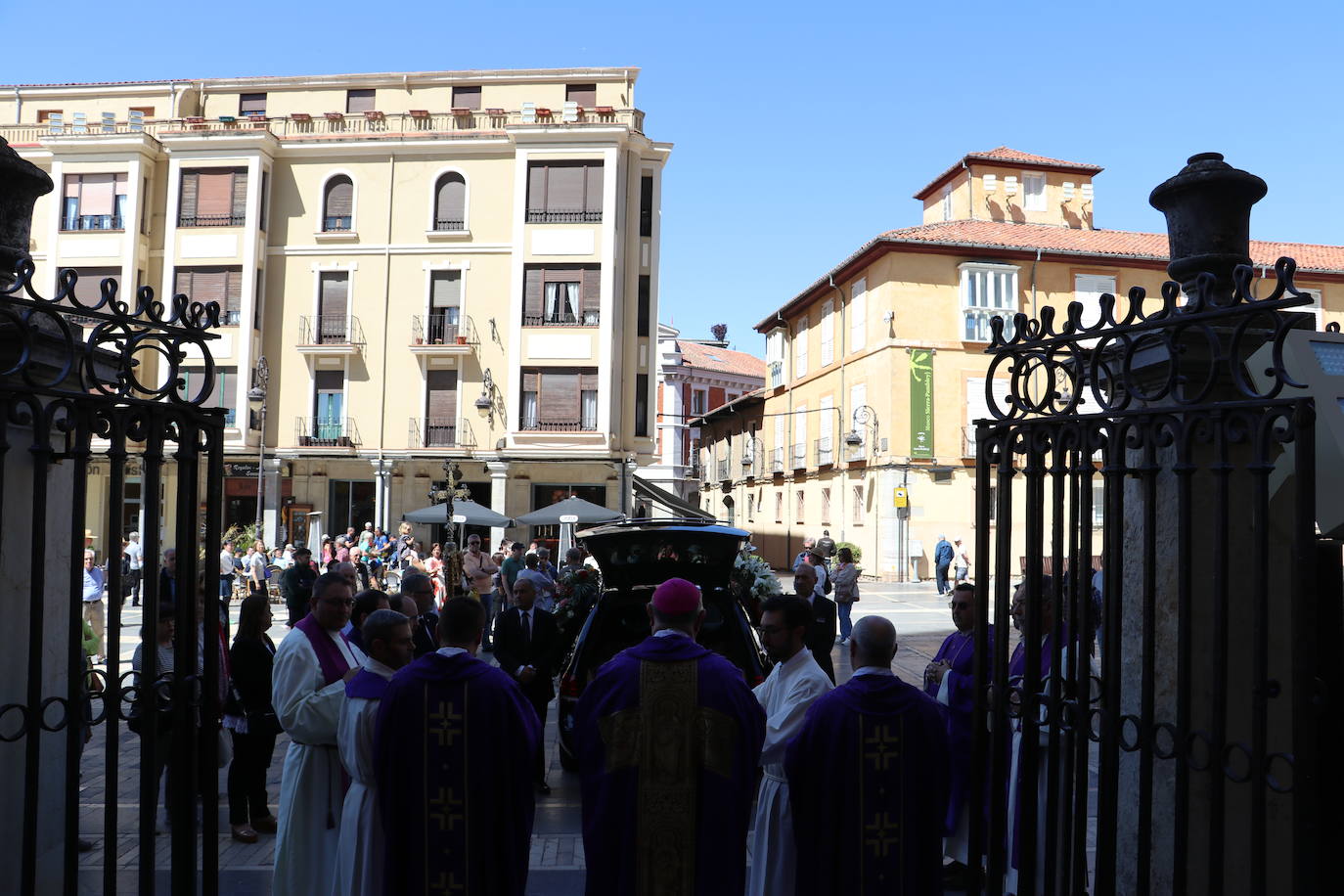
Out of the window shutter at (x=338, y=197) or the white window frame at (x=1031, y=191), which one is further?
the white window frame at (x=1031, y=191)

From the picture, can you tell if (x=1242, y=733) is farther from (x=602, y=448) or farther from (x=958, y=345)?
(x=958, y=345)

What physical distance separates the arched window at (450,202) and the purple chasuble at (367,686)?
93.0 feet

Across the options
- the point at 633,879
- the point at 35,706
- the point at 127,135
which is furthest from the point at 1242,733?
the point at 127,135

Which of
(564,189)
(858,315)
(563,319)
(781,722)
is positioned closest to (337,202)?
(564,189)

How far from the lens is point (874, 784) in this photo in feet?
14.8

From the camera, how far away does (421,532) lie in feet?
104

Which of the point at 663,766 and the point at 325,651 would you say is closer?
the point at 663,766

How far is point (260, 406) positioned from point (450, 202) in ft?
26.4

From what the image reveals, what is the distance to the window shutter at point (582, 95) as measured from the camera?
33.1 meters

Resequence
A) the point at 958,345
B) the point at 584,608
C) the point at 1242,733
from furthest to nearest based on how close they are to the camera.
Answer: the point at 958,345
the point at 584,608
the point at 1242,733

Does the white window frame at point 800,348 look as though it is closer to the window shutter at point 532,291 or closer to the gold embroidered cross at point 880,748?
the window shutter at point 532,291

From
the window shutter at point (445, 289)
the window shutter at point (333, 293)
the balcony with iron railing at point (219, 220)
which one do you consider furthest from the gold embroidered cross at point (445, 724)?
the balcony with iron railing at point (219, 220)

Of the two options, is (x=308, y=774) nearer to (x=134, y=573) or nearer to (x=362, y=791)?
(x=362, y=791)

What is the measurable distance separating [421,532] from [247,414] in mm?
6054
